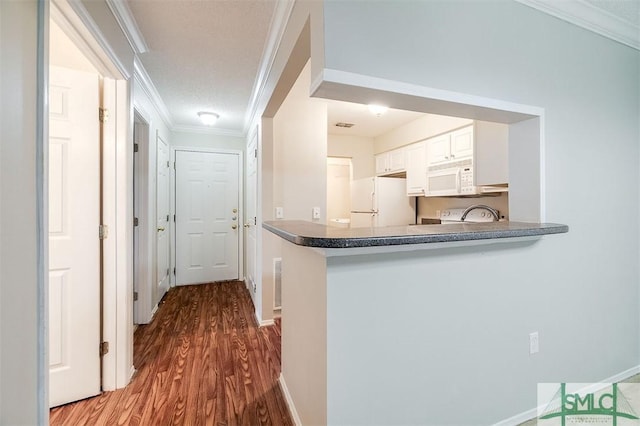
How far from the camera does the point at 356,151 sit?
16.0 ft

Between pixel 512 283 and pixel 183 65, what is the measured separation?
285cm

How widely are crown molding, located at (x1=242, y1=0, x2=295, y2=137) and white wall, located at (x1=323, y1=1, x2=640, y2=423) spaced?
689 millimetres

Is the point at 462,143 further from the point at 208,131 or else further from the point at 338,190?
the point at 208,131

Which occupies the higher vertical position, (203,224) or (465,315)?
(203,224)

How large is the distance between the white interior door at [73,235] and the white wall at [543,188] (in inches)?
60.1

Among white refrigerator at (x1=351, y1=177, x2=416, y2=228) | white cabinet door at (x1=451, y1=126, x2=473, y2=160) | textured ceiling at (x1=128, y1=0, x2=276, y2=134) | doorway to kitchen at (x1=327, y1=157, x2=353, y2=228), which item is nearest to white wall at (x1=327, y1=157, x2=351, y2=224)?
doorway to kitchen at (x1=327, y1=157, x2=353, y2=228)

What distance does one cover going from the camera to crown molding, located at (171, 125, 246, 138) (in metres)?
3.97

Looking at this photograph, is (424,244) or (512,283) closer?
(424,244)

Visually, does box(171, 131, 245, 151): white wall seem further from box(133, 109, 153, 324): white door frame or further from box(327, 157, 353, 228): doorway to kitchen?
box(327, 157, 353, 228): doorway to kitchen

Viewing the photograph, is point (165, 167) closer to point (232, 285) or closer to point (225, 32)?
point (232, 285)

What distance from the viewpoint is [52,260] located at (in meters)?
1.53

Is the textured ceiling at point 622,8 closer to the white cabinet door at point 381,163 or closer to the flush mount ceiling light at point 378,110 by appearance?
the flush mount ceiling light at point 378,110

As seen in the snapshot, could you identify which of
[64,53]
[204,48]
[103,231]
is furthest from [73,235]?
[204,48]

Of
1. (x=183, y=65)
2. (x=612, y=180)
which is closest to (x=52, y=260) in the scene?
(x=183, y=65)
